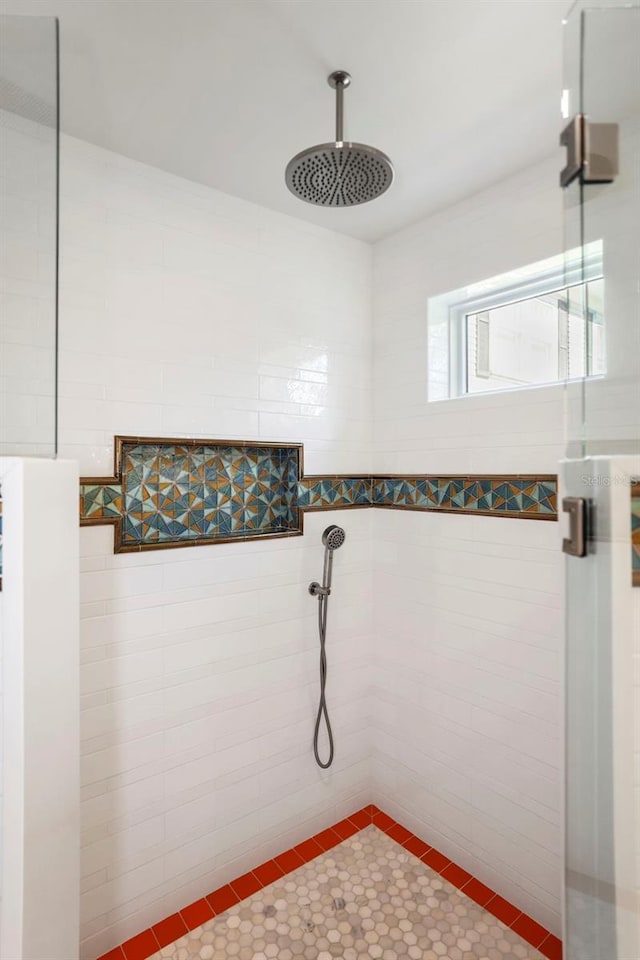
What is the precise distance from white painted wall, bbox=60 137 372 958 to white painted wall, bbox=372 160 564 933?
0.47 feet

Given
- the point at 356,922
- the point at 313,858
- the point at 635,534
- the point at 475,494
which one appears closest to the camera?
the point at 635,534

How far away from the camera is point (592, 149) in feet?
2.66

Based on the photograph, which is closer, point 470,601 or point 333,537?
point 470,601

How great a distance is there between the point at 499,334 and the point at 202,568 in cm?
143

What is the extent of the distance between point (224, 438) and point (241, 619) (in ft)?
2.16

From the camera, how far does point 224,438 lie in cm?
182

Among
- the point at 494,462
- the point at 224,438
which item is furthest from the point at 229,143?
the point at 494,462

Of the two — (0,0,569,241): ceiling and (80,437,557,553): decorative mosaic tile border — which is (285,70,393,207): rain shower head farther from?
(80,437,557,553): decorative mosaic tile border

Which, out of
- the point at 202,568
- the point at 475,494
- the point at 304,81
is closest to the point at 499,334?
the point at 475,494

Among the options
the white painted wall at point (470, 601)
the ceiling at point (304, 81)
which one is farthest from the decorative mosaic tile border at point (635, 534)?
the ceiling at point (304, 81)

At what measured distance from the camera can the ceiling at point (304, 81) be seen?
44.9 inches

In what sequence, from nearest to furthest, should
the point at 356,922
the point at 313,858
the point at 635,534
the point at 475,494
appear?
the point at 635,534 → the point at 356,922 → the point at 475,494 → the point at 313,858

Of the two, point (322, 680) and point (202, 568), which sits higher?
point (202, 568)

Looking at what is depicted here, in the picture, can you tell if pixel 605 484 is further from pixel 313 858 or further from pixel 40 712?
pixel 313 858
